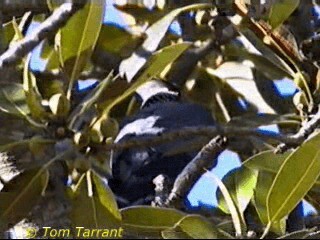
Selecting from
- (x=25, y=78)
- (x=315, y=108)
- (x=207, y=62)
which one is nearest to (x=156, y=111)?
(x=207, y=62)

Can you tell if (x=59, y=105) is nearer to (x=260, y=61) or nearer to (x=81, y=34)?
(x=81, y=34)

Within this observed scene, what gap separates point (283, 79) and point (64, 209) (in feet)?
2.37

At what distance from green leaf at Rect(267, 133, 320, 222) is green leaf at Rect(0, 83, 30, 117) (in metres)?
0.34

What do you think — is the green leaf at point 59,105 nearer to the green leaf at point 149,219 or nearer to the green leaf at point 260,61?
the green leaf at point 149,219

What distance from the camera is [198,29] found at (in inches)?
Answer: 86.6

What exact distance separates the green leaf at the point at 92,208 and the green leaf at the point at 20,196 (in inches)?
2.0

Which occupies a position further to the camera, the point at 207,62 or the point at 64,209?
the point at 207,62

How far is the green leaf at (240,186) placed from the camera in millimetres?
1631

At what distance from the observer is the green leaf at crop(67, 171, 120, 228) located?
4.70ft

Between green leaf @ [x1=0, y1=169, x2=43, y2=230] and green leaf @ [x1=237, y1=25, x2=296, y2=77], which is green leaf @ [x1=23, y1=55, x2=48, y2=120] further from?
green leaf @ [x1=237, y1=25, x2=296, y2=77]

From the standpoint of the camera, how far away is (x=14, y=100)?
4.88 feet

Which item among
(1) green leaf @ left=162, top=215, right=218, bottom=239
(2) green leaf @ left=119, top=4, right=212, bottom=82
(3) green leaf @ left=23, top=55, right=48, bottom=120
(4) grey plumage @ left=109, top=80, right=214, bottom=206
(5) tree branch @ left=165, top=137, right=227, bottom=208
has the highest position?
(2) green leaf @ left=119, top=4, right=212, bottom=82

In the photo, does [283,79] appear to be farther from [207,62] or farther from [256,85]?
[207,62]

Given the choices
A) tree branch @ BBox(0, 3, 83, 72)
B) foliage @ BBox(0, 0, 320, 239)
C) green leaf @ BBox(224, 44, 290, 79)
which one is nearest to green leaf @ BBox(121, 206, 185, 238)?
foliage @ BBox(0, 0, 320, 239)
